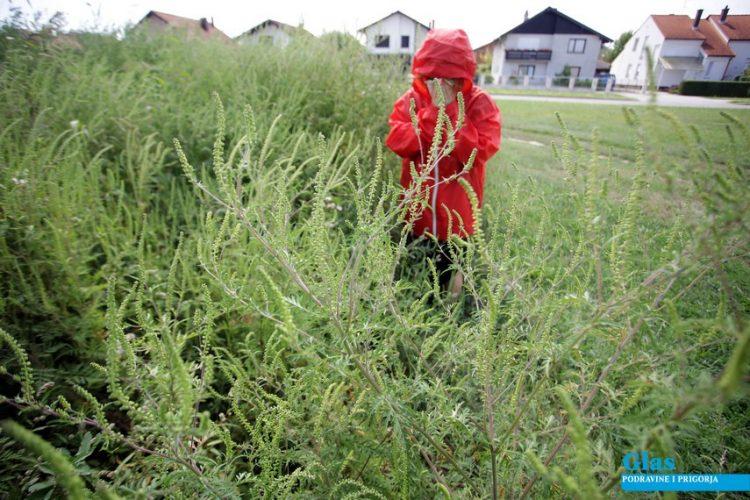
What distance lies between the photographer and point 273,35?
18.3 ft

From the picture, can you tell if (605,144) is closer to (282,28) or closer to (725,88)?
(725,88)

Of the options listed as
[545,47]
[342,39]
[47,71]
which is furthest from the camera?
[545,47]

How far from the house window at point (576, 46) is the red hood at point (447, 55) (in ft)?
114

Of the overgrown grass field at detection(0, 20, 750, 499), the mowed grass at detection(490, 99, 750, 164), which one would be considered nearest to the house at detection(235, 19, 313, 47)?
the overgrown grass field at detection(0, 20, 750, 499)

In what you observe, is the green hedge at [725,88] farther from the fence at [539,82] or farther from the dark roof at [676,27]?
the fence at [539,82]

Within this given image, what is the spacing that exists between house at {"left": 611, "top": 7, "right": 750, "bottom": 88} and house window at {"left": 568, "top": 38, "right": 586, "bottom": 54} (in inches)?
1276

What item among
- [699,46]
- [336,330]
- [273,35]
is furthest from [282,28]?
[336,330]

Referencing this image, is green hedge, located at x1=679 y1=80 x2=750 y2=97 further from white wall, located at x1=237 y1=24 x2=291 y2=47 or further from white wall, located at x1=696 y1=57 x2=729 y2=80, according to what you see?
white wall, located at x1=237 y1=24 x2=291 y2=47

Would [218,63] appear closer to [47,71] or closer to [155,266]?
[47,71]

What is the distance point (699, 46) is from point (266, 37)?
5051mm

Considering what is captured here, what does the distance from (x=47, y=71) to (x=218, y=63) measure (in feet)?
6.50

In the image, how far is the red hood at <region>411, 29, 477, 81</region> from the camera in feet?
8.18

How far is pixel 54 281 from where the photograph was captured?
141 centimetres

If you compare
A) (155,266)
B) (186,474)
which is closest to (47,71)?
(155,266)
